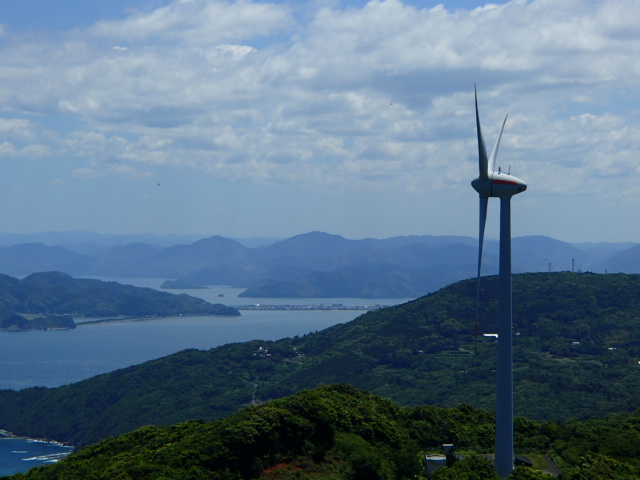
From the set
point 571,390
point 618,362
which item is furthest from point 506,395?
point 618,362

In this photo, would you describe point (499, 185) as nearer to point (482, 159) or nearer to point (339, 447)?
point (482, 159)

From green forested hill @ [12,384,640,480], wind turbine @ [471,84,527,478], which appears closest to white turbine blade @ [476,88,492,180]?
wind turbine @ [471,84,527,478]

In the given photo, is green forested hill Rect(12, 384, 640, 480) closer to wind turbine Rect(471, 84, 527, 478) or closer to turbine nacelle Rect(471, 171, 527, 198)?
wind turbine Rect(471, 84, 527, 478)

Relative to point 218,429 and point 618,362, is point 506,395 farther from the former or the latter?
point 618,362

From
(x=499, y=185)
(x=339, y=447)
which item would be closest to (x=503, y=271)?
(x=499, y=185)

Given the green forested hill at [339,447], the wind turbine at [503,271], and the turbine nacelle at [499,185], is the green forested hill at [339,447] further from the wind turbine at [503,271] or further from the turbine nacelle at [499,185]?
the turbine nacelle at [499,185]

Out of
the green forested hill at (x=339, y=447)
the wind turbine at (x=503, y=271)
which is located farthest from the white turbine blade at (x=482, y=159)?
the green forested hill at (x=339, y=447)
